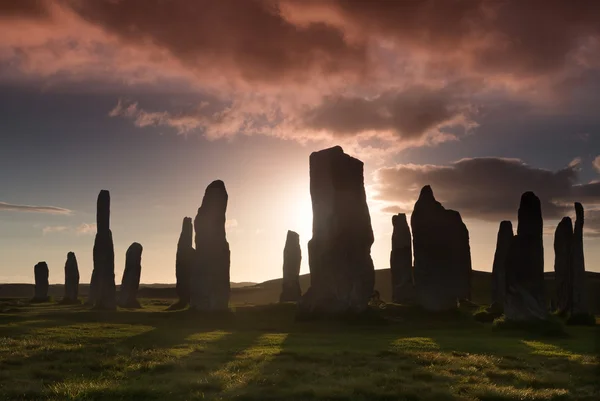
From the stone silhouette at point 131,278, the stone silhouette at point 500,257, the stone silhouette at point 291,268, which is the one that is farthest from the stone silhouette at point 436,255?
the stone silhouette at point 131,278

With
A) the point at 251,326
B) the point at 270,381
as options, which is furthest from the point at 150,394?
the point at 251,326

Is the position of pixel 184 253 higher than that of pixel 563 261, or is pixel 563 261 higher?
pixel 184 253

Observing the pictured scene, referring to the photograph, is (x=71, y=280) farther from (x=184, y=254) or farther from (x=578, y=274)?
(x=578, y=274)

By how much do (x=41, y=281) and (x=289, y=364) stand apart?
64.6 meters

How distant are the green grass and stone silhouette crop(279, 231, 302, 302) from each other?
25337mm

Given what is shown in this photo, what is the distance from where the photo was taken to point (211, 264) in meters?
46.5

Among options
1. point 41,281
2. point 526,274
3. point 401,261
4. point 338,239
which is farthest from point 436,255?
point 41,281

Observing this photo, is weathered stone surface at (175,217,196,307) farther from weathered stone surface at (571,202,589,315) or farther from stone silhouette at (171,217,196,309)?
weathered stone surface at (571,202,589,315)

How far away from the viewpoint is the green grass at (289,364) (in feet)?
50.8

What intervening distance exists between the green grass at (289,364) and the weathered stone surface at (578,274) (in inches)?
316

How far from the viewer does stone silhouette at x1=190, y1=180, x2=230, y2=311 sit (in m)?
46.1

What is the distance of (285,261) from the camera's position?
2549 inches

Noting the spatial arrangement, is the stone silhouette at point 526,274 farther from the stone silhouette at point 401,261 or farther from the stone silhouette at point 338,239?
the stone silhouette at point 401,261

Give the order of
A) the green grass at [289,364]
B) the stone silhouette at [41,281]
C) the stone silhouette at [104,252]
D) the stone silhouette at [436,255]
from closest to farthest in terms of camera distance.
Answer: the green grass at [289,364] → the stone silhouette at [436,255] → the stone silhouette at [104,252] → the stone silhouette at [41,281]
